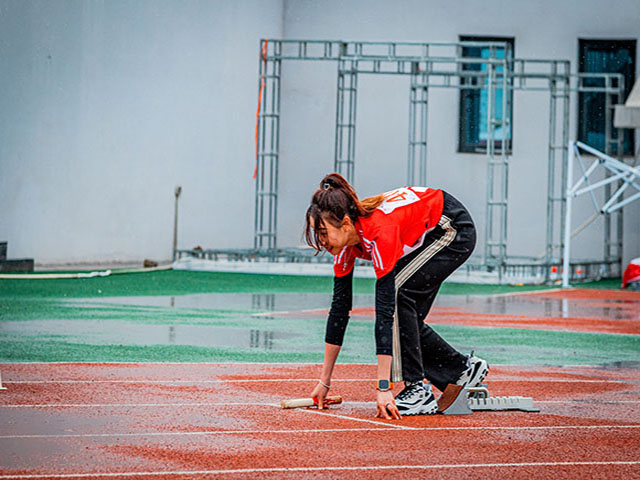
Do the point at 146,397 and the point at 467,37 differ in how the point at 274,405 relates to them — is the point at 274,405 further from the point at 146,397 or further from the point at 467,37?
the point at 467,37

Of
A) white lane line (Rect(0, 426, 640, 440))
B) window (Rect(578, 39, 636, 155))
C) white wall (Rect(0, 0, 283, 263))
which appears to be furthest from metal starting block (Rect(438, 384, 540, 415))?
window (Rect(578, 39, 636, 155))

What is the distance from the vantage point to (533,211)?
21469mm

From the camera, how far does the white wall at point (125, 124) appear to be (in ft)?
45.5

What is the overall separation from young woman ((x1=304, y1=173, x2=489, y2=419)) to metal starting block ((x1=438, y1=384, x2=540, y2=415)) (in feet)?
0.18

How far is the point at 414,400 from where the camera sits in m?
4.39

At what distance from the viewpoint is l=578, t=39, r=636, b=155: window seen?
2131 centimetres

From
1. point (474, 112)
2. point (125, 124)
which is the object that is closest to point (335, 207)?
point (125, 124)

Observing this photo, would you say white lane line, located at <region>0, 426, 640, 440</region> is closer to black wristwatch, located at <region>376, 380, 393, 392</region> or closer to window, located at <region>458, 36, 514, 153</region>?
black wristwatch, located at <region>376, 380, 393, 392</region>

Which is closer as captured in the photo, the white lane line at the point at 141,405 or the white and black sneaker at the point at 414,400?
the white and black sneaker at the point at 414,400

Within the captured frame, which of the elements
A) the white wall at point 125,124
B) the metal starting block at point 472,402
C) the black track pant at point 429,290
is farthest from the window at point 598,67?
the black track pant at point 429,290

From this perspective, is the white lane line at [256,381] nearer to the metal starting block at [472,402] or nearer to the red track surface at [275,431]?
the red track surface at [275,431]

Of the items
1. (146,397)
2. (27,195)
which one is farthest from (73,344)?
(27,195)

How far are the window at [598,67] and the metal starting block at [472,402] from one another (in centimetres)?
1754

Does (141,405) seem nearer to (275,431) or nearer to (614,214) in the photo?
(275,431)
